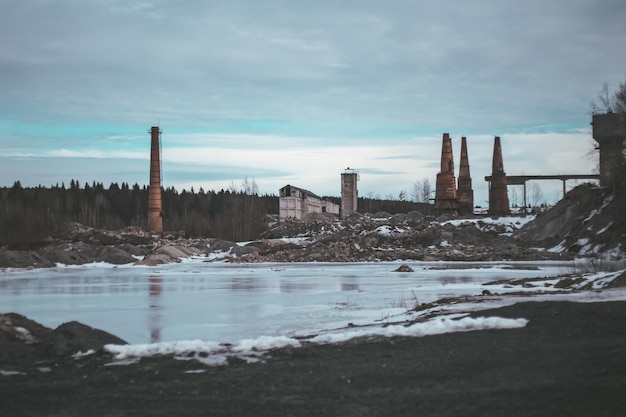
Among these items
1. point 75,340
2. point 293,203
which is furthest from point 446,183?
point 75,340

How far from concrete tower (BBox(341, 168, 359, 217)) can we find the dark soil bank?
61.7 meters

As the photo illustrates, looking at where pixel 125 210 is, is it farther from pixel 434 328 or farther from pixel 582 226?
pixel 434 328

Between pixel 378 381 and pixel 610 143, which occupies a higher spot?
pixel 610 143

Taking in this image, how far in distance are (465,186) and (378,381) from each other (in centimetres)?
5310

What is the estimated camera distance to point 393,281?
1936cm

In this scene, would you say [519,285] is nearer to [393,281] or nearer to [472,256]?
[393,281]

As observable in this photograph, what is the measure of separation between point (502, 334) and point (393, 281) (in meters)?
11.7

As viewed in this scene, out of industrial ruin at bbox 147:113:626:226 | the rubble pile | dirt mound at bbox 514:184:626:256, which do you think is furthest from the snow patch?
industrial ruin at bbox 147:113:626:226

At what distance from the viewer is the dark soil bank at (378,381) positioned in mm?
4832

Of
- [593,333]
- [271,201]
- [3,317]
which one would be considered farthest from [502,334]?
[271,201]

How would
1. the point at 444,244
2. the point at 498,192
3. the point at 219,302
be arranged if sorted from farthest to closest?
the point at 498,192 < the point at 444,244 < the point at 219,302

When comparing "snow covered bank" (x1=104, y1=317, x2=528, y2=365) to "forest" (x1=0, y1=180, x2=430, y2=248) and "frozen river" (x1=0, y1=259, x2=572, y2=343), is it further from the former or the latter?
"forest" (x1=0, y1=180, x2=430, y2=248)

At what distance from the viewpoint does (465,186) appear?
188 ft

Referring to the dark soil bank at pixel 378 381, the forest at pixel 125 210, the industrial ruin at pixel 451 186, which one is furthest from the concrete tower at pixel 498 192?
the dark soil bank at pixel 378 381
